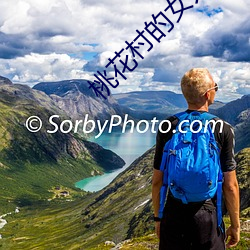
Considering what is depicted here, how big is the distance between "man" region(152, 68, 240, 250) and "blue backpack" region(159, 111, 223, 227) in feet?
1.08

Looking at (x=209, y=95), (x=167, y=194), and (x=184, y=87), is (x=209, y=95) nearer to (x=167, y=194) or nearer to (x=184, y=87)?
(x=184, y=87)

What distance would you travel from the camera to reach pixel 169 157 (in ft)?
34.8

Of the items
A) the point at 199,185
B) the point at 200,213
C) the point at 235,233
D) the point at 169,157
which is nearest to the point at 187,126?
the point at 169,157

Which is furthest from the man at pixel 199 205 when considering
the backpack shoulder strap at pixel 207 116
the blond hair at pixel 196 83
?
the backpack shoulder strap at pixel 207 116

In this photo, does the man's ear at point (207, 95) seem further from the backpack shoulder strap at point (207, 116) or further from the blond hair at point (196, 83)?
the backpack shoulder strap at point (207, 116)

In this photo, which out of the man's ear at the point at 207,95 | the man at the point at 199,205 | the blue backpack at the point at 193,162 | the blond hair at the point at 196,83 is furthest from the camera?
the man's ear at the point at 207,95

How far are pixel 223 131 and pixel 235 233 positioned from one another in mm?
3085

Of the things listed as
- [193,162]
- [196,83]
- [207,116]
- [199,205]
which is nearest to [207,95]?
[196,83]

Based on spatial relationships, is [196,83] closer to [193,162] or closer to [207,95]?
[207,95]

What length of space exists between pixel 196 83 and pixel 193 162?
2320 mm

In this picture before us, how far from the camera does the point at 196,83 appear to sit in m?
10.9

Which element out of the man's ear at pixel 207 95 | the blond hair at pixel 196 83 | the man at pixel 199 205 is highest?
the blond hair at pixel 196 83

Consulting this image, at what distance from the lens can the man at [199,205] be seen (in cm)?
1078

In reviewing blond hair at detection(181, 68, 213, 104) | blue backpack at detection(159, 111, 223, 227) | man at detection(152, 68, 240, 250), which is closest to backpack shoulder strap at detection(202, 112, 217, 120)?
blue backpack at detection(159, 111, 223, 227)
